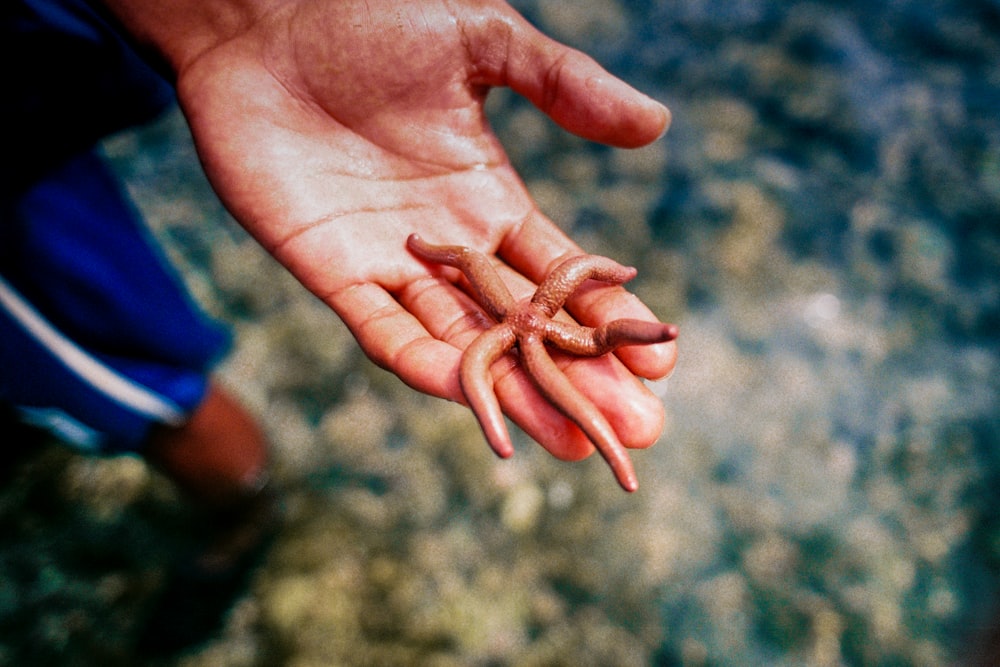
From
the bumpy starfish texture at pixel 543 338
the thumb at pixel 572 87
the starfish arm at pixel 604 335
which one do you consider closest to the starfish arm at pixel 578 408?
the bumpy starfish texture at pixel 543 338

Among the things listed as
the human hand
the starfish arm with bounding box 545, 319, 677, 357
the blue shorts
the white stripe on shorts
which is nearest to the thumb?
the human hand

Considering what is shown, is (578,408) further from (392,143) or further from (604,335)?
(392,143)

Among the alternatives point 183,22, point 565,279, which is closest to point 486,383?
point 565,279

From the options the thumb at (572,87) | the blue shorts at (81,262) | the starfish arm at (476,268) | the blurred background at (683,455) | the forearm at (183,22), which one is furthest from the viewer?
the blurred background at (683,455)

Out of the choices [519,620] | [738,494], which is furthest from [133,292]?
[738,494]

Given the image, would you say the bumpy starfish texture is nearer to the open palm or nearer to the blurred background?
the open palm

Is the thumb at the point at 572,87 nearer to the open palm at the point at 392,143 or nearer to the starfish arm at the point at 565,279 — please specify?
the open palm at the point at 392,143

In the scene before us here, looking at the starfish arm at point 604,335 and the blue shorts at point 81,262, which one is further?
the blue shorts at point 81,262
